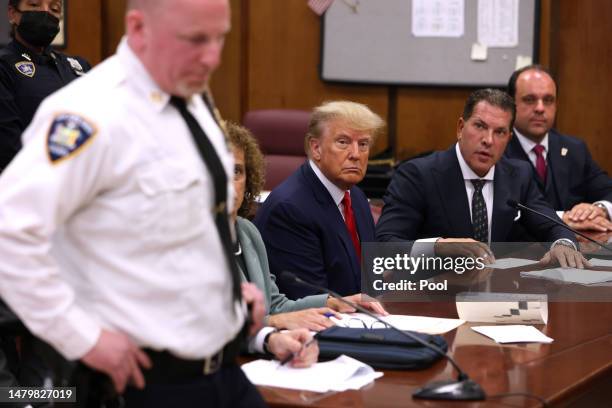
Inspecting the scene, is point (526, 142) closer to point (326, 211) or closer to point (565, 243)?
point (565, 243)

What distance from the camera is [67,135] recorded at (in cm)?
151

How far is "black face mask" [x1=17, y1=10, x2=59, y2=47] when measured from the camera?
3488 mm

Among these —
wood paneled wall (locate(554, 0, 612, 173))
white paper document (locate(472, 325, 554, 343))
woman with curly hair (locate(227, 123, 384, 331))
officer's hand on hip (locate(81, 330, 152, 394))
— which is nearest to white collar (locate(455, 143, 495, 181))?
woman with curly hair (locate(227, 123, 384, 331))

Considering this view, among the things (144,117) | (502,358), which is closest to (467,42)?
(502,358)

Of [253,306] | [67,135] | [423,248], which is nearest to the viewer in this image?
[67,135]

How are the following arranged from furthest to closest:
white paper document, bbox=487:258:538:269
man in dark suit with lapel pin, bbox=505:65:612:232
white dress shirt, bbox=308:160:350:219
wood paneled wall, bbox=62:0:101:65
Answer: wood paneled wall, bbox=62:0:101:65, man in dark suit with lapel pin, bbox=505:65:612:232, white dress shirt, bbox=308:160:350:219, white paper document, bbox=487:258:538:269

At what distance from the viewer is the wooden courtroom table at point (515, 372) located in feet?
6.59

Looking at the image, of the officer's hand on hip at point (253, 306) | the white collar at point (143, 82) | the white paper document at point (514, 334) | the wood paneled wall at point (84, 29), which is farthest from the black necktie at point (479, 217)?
the wood paneled wall at point (84, 29)

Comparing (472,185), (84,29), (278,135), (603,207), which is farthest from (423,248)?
(84,29)

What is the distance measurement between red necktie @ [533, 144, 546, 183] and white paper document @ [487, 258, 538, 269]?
5.52 ft

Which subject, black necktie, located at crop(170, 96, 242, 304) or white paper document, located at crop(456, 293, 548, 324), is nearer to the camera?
black necktie, located at crop(170, 96, 242, 304)

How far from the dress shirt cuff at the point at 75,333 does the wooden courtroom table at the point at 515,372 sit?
0.56 m

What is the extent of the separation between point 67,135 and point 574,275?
2138mm

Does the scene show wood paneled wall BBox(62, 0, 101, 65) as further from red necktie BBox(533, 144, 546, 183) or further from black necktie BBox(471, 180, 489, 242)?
black necktie BBox(471, 180, 489, 242)
